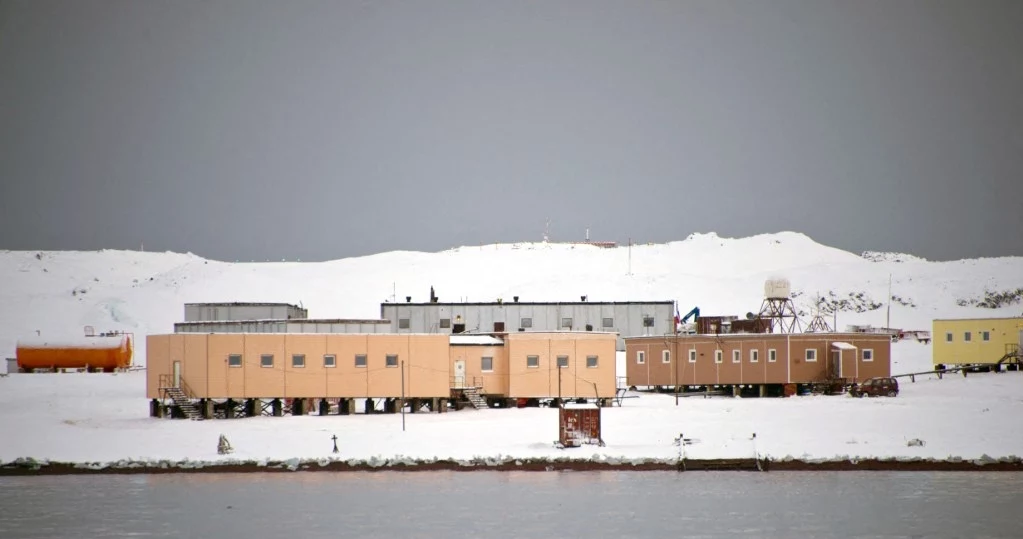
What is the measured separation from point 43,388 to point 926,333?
58429mm

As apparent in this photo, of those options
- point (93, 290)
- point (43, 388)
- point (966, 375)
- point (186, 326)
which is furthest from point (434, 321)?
point (93, 290)

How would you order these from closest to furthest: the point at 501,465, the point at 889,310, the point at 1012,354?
1. the point at 501,465
2. the point at 1012,354
3. the point at 889,310

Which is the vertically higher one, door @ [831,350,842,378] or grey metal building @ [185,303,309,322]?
grey metal building @ [185,303,309,322]

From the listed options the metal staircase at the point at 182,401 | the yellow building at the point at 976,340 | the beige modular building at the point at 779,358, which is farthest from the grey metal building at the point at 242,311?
the yellow building at the point at 976,340

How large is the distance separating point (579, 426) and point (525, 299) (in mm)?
72581

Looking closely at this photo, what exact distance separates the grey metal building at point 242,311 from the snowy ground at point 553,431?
25818 millimetres

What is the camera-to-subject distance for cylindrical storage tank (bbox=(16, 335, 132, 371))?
72812 millimetres

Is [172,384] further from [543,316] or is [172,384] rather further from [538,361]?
[543,316]

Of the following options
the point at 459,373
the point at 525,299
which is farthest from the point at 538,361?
the point at 525,299

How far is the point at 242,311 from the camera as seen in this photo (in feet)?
278

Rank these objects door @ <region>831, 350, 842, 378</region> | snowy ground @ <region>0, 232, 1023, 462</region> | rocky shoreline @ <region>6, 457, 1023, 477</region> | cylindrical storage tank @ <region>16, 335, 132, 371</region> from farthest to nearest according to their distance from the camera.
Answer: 1. cylindrical storage tank @ <region>16, 335, 132, 371</region>
2. door @ <region>831, 350, 842, 378</region>
3. snowy ground @ <region>0, 232, 1023, 462</region>
4. rocky shoreline @ <region>6, 457, 1023, 477</region>

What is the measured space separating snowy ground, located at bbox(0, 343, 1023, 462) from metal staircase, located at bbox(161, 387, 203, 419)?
101cm

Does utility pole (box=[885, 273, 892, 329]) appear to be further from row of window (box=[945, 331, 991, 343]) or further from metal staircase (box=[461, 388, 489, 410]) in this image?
metal staircase (box=[461, 388, 489, 410])

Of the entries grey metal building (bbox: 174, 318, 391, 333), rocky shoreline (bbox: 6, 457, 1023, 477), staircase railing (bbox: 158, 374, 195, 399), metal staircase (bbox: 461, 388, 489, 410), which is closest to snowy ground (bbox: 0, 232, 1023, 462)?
rocky shoreline (bbox: 6, 457, 1023, 477)
